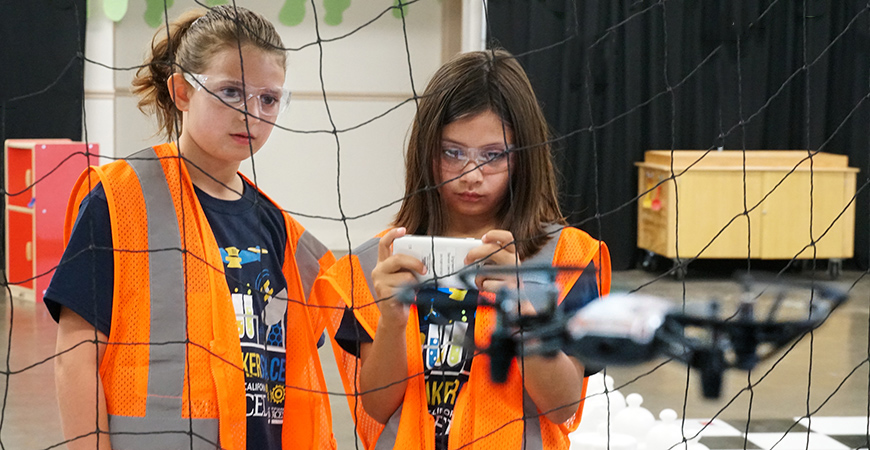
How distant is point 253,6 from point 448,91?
3.94m

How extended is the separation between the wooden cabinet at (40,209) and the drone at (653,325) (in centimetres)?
279

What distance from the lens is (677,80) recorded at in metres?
4.44

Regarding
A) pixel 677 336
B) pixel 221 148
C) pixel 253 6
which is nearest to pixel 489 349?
pixel 677 336

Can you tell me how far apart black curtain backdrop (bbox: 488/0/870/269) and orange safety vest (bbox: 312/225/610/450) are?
3485 mm

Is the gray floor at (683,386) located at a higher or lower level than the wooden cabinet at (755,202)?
lower

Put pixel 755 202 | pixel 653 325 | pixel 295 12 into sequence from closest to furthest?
pixel 653 325, pixel 755 202, pixel 295 12

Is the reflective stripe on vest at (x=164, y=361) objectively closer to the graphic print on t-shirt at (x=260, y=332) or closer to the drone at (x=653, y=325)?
the graphic print on t-shirt at (x=260, y=332)

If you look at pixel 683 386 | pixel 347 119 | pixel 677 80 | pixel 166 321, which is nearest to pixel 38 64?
pixel 347 119

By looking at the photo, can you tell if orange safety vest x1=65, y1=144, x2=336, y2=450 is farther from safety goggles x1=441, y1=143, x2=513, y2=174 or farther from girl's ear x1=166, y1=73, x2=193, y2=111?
safety goggles x1=441, y1=143, x2=513, y2=174

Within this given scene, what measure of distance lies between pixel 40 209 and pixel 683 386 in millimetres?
2447

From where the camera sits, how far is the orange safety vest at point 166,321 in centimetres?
83

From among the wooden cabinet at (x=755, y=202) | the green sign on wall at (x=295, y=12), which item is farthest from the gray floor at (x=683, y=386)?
the green sign on wall at (x=295, y=12)

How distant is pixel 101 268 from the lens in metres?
0.83

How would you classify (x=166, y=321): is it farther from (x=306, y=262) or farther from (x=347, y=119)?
(x=347, y=119)
